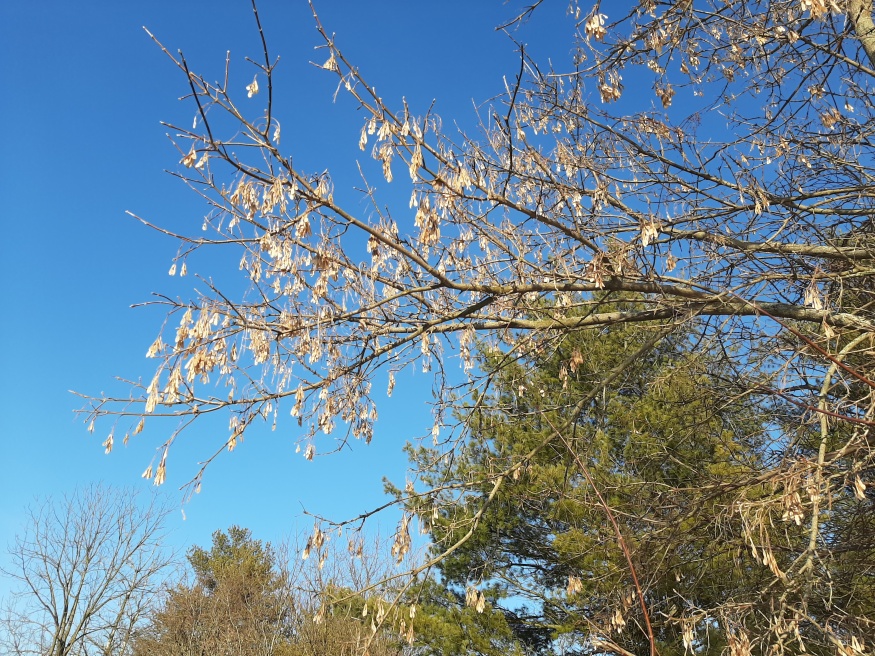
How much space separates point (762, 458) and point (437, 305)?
327 centimetres

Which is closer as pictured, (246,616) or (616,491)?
(616,491)

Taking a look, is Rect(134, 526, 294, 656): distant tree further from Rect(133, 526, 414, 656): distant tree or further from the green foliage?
the green foliage

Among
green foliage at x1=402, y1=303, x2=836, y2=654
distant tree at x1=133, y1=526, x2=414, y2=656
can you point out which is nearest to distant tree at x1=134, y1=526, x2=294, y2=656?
distant tree at x1=133, y1=526, x2=414, y2=656

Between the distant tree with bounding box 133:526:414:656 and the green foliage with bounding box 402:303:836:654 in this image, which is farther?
the distant tree with bounding box 133:526:414:656

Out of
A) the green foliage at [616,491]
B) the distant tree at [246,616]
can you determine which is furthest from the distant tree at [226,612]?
the green foliage at [616,491]

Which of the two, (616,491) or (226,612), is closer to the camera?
(616,491)

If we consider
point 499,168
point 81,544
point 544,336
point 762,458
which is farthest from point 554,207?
point 81,544

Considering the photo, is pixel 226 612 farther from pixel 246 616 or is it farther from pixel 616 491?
pixel 616 491

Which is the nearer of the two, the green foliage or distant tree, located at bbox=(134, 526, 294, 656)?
the green foliage

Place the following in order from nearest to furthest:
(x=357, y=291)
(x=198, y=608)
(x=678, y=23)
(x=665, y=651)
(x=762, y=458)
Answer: (x=357, y=291), (x=678, y=23), (x=762, y=458), (x=665, y=651), (x=198, y=608)

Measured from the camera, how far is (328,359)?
12.9 feet

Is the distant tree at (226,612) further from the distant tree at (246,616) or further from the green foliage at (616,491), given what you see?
the green foliage at (616,491)

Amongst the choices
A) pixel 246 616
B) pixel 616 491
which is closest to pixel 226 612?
pixel 246 616

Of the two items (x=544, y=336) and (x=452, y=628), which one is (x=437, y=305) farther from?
(x=452, y=628)
